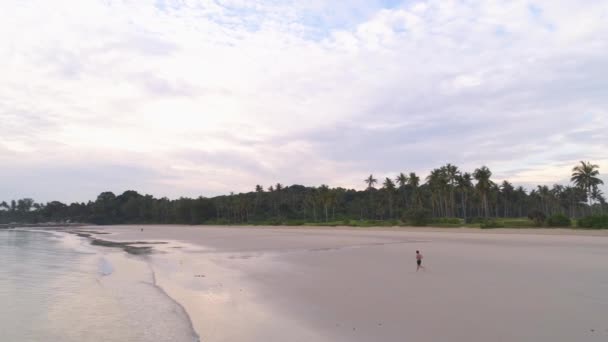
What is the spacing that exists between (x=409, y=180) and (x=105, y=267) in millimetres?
83677

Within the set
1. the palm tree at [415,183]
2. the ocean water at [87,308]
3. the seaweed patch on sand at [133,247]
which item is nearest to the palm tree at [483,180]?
the palm tree at [415,183]

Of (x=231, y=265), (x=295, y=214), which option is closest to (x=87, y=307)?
(x=231, y=265)

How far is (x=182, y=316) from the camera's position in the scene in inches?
478

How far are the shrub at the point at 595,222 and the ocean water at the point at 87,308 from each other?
142ft

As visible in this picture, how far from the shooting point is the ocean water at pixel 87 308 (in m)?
10.6

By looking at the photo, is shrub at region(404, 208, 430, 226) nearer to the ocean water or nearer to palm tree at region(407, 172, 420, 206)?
palm tree at region(407, 172, 420, 206)

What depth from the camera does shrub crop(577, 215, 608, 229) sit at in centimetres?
4288

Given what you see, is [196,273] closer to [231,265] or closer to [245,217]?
[231,265]

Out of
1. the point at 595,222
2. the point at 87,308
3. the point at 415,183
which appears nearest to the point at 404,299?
the point at 87,308

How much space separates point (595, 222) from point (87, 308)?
157 ft

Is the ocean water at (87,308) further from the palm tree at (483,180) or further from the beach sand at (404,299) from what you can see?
the palm tree at (483,180)

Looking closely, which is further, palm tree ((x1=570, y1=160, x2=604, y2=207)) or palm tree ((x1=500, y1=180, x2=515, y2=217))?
palm tree ((x1=500, y1=180, x2=515, y2=217))

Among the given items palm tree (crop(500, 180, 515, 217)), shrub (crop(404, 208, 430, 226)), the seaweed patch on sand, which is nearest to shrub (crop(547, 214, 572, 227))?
shrub (crop(404, 208, 430, 226))

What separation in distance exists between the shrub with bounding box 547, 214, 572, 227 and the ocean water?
46449 mm
